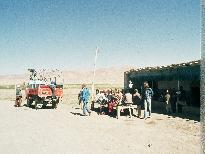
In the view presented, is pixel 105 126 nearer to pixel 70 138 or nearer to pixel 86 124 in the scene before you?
pixel 86 124

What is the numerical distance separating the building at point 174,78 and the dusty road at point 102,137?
3.94m

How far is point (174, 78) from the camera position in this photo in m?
21.5

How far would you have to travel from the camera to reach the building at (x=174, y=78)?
19.3 metres

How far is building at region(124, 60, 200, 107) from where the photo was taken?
19.3m

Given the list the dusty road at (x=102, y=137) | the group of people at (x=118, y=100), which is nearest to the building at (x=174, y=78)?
the group of people at (x=118, y=100)

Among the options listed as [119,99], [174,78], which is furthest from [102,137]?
[174,78]

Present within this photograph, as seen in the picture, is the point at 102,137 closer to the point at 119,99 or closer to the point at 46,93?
the point at 119,99

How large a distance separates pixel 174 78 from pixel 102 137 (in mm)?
10954

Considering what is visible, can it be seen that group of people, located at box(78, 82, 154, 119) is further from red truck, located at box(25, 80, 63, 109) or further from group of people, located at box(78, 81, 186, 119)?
red truck, located at box(25, 80, 63, 109)

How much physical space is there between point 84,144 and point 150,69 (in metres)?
14.3

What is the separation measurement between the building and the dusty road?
3.94m

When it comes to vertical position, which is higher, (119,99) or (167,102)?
(119,99)

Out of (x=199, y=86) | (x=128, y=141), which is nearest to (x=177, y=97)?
(x=199, y=86)

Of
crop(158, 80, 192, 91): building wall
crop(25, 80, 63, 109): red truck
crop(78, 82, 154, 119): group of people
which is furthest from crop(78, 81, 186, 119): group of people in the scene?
crop(25, 80, 63, 109): red truck
